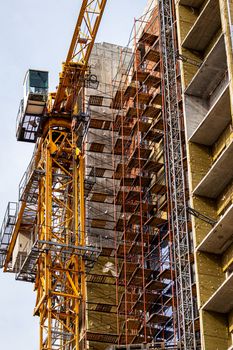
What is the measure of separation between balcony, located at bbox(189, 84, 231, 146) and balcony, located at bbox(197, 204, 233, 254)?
3.29 m

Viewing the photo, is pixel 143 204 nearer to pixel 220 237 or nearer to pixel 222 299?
pixel 220 237

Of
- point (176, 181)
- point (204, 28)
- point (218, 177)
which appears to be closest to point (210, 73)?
point (204, 28)

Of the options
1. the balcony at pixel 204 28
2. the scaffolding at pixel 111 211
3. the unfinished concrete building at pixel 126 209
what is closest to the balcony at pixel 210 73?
the balcony at pixel 204 28

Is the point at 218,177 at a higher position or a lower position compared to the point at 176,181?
lower

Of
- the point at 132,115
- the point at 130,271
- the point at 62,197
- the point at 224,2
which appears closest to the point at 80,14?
the point at 132,115

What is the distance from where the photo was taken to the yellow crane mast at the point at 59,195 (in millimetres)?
60031

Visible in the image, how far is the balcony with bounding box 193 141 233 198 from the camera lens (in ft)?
95.7

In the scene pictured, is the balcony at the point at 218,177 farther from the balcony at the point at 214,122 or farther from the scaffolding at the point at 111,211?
the scaffolding at the point at 111,211

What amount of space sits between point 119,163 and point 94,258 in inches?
252

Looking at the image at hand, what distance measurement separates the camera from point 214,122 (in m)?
31.1

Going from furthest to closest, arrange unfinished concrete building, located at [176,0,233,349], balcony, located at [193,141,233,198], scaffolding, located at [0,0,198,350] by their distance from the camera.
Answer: scaffolding, located at [0,0,198,350] < unfinished concrete building, located at [176,0,233,349] < balcony, located at [193,141,233,198]

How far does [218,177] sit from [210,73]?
3.62 m

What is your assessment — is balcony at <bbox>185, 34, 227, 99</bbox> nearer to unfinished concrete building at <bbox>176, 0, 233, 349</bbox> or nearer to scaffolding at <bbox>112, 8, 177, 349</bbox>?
unfinished concrete building at <bbox>176, 0, 233, 349</bbox>

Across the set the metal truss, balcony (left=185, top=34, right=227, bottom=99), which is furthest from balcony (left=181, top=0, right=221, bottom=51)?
the metal truss
